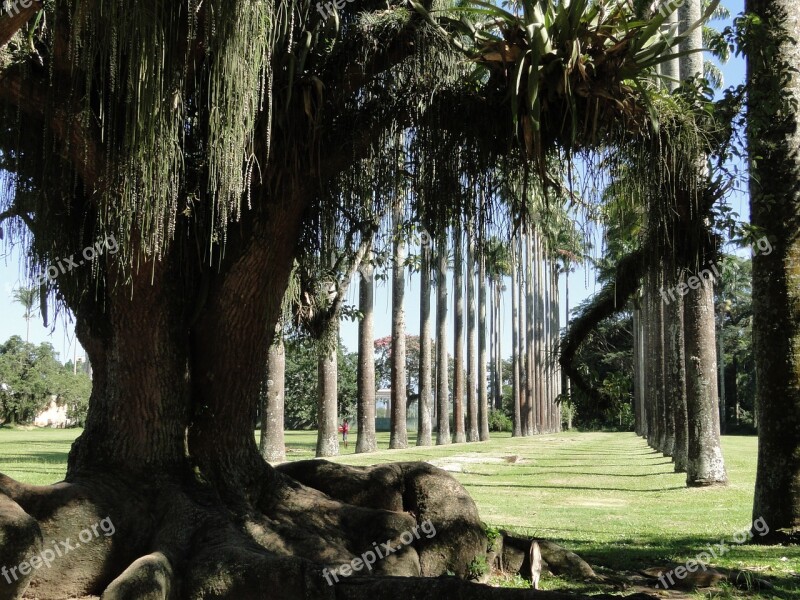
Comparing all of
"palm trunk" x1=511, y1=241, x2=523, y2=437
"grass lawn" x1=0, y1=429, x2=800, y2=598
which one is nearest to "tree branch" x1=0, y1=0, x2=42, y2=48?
"grass lawn" x1=0, y1=429, x2=800, y2=598

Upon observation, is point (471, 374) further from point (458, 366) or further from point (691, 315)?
point (691, 315)

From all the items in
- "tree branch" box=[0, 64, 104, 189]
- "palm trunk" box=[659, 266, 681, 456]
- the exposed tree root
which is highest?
"tree branch" box=[0, 64, 104, 189]

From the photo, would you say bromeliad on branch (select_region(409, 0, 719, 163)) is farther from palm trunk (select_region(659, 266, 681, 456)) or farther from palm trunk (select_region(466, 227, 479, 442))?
palm trunk (select_region(466, 227, 479, 442))

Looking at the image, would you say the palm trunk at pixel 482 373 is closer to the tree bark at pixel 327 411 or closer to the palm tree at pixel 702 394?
the tree bark at pixel 327 411

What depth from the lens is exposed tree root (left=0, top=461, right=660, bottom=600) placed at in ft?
16.3

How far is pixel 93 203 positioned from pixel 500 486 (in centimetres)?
1199

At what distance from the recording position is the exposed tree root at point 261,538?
4957mm

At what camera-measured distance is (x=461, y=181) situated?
Answer: 683 centimetres

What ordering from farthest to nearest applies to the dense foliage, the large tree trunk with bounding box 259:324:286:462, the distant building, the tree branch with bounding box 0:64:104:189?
the distant building
the dense foliage
the large tree trunk with bounding box 259:324:286:462
the tree branch with bounding box 0:64:104:189

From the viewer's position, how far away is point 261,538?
6.19m

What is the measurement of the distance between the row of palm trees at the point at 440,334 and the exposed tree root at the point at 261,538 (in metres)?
2.06

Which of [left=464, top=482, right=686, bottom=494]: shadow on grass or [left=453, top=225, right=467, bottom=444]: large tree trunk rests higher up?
[left=453, top=225, right=467, bottom=444]: large tree trunk

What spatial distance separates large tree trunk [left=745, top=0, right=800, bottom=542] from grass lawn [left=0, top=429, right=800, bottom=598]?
676mm

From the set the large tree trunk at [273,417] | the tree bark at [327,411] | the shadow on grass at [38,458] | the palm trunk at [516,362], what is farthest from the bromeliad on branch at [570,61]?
the palm trunk at [516,362]
